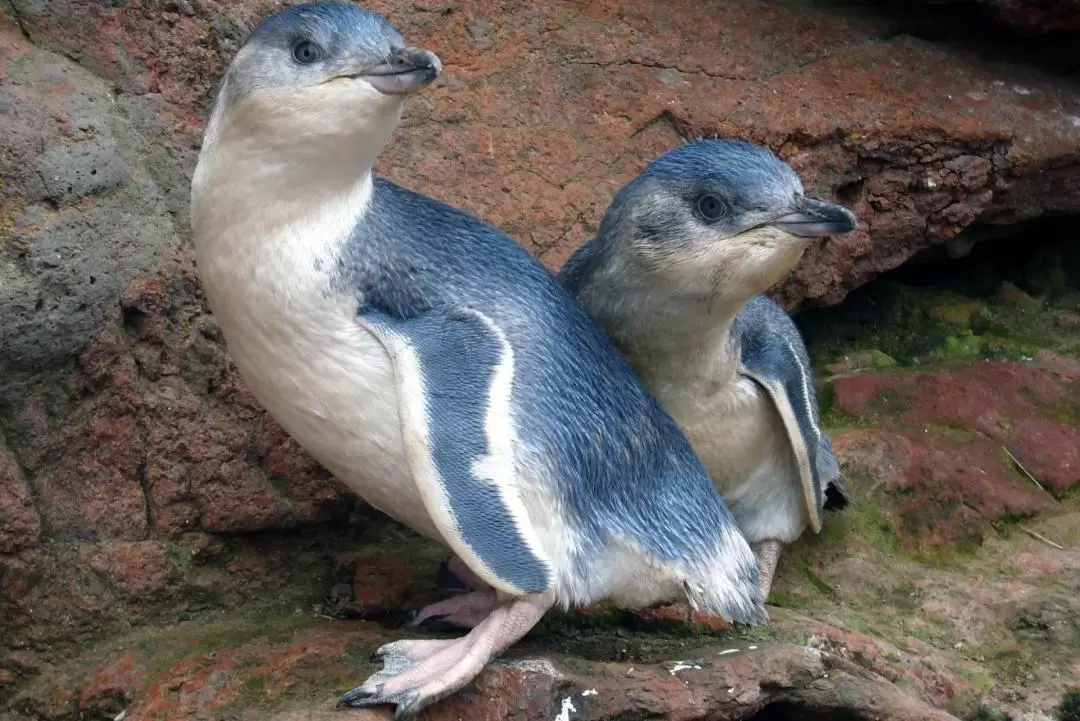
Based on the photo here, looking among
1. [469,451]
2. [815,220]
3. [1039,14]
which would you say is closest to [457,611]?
[469,451]

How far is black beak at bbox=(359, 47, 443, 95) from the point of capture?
2.06m

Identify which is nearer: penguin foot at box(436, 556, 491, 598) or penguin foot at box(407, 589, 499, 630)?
penguin foot at box(407, 589, 499, 630)

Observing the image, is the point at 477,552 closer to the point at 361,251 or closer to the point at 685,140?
the point at 361,251

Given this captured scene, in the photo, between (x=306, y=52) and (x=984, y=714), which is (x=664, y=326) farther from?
(x=984, y=714)

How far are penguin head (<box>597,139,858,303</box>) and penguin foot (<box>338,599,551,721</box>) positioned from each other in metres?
0.62

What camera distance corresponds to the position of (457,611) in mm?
2480

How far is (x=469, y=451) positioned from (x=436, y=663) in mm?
351

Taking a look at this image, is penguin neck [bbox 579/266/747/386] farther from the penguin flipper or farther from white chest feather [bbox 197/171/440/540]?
white chest feather [bbox 197/171/440/540]

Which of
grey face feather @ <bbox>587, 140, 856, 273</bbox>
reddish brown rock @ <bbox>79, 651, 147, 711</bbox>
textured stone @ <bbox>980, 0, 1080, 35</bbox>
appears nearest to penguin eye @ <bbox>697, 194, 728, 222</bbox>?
grey face feather @ <bbox>587, 140, 856, 273</bbox>

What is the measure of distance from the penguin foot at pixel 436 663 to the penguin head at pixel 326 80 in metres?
0.76

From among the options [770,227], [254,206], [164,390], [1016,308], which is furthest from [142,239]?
[1016,308]

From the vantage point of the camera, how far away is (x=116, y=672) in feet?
8.15

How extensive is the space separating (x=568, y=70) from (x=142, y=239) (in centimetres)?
131

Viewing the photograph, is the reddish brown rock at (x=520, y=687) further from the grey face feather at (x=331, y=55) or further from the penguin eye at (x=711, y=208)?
the grey face feather at (x=331, y=55)
